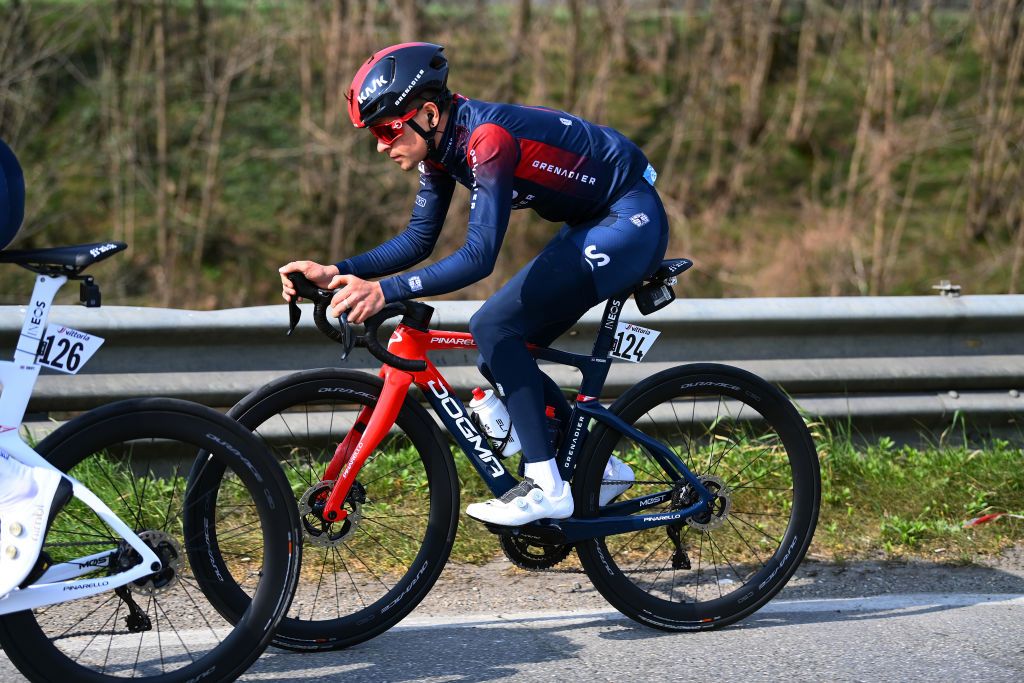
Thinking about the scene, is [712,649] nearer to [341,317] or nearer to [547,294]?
[547,294]

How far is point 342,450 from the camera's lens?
400cm

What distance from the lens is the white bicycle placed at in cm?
334

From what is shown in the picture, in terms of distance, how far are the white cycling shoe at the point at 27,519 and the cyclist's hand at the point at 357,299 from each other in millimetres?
954

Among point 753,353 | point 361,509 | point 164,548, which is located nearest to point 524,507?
point 361,509

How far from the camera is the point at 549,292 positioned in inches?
158

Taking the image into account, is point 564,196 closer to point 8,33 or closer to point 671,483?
point 671,483

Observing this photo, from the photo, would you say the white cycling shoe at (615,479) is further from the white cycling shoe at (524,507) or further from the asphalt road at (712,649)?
the asphalt road at (712,649)

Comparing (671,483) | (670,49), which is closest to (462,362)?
(671,483)

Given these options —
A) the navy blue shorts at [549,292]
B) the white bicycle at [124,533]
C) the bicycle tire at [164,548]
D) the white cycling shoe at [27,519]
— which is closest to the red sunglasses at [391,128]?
the navy blue shorts at [549,292]

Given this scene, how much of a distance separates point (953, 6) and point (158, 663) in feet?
44.7

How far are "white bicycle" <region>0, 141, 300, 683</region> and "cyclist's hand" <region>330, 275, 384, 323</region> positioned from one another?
48 centimetres

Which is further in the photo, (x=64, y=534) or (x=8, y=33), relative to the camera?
(x=8, y=33)

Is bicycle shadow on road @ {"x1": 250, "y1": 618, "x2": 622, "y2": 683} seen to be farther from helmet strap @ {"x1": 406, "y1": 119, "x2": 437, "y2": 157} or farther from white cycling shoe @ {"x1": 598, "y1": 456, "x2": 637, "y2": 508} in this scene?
helmet strap @ {"x1": 406, "y1": 119, "x2": 437, "y2": 157}

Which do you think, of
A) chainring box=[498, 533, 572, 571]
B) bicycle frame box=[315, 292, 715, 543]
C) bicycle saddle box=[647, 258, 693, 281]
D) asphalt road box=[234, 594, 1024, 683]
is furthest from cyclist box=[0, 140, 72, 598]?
bicycle saddle box=[647, 258, 693, 281]
